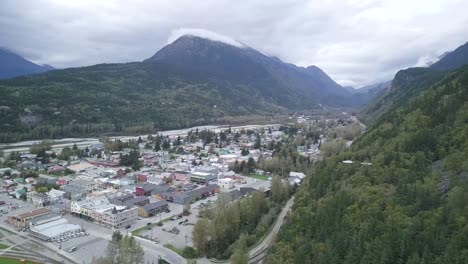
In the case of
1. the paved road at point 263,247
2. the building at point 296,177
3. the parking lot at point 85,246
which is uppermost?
the building at point 296,177

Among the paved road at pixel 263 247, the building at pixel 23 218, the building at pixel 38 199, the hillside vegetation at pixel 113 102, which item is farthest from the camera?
the hillside vegetation at pixel 113 102

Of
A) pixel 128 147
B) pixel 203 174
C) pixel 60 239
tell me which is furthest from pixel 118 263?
pixel 128 147

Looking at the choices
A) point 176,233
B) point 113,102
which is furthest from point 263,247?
point 113,102

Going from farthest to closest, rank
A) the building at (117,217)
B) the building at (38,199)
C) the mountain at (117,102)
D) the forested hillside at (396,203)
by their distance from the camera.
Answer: the mountain at (117,102), the building at (38,199), the building at (117,217), the forested hillside at (396,203)

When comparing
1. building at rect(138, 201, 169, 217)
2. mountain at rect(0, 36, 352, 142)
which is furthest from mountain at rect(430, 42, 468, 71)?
building at rect(138, 201, 169, 217)

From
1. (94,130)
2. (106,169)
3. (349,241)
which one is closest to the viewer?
(349,241)

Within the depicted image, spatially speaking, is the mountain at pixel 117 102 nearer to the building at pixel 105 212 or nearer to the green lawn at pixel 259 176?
the building at pixel 105 212

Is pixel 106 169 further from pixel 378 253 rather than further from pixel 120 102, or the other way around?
pixel 120 102

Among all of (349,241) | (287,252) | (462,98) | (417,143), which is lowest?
(287,252)

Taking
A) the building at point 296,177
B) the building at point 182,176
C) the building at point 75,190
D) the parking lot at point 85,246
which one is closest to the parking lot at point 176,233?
the parking lot at point 85,246
